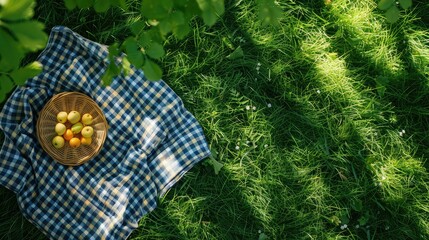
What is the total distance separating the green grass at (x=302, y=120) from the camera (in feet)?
9.97

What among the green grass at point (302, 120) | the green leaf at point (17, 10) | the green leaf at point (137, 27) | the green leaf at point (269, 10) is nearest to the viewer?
the green leaf at point (17, 10)

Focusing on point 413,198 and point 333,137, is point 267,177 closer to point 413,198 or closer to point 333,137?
point 333,137

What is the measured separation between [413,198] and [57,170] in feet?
7.86

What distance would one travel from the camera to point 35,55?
2.98m

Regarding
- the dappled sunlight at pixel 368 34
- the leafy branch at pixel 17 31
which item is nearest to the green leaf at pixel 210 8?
the leafy branch at pixel 17 31

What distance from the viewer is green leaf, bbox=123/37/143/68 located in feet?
4.80

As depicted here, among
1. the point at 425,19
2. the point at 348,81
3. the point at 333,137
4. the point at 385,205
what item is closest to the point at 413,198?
the point at 385,205

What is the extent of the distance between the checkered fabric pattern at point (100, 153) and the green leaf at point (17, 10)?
1911 mm

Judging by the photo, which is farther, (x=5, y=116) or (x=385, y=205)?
(x=385, y=205)

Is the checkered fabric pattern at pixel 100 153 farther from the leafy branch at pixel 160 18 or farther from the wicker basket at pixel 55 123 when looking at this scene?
the leafy branch at pixel 160 18

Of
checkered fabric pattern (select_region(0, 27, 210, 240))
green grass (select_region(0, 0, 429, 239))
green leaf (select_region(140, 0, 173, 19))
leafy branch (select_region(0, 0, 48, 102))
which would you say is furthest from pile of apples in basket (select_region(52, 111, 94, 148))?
leafy branch (select_region(0, 0, 48, 102))

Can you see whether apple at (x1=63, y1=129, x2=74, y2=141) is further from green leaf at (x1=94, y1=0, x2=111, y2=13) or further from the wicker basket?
green leaf at (x1=94, y1=0, x2=111, y2=13)

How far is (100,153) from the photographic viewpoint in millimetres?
2975

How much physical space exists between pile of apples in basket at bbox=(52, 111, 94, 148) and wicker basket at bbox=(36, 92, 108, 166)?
42 mm
